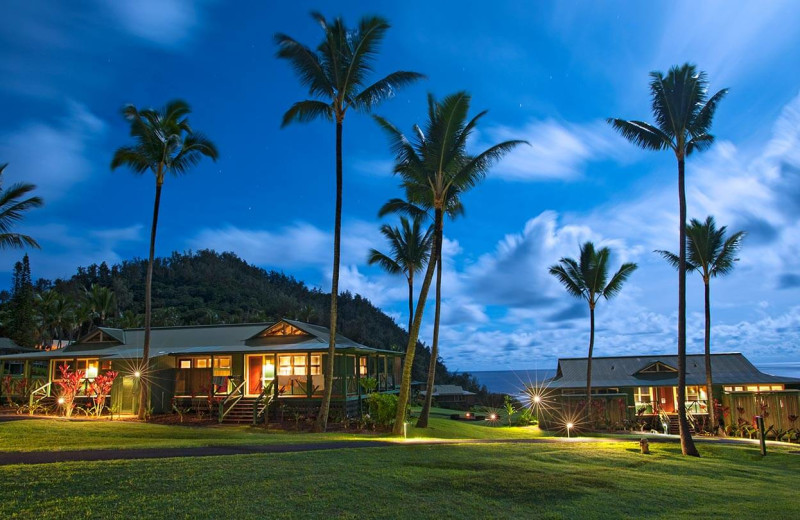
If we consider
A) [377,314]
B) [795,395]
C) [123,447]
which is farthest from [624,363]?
[377,314]

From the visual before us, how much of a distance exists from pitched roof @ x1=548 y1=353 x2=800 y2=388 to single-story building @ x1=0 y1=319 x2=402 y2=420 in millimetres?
12941

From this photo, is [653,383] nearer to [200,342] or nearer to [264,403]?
[264,403]

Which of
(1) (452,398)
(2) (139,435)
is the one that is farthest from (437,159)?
(1) (452,398)

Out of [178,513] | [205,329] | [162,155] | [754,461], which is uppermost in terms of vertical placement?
[162,155]

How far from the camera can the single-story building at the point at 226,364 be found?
82.5 feet

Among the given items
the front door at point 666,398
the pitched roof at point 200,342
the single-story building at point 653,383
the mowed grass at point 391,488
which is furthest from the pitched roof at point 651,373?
the mowed grass at point 391,488

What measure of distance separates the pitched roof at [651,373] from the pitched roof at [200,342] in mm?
15428

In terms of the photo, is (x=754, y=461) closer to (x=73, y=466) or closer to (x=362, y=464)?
(x=362, y=464)

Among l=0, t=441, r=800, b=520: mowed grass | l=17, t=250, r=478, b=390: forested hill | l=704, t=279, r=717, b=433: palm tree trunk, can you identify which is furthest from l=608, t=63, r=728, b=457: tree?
l=17, t=250, r=478, b=390: forested hill

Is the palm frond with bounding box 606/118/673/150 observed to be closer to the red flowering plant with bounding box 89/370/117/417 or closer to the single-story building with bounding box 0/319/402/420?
the single-story building with bounding box 0/319/402/420

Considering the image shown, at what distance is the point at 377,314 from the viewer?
4055 inches

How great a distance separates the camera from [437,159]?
20359 mm

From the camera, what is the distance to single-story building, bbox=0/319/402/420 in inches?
990

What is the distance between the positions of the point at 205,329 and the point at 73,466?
2428 centimetres
